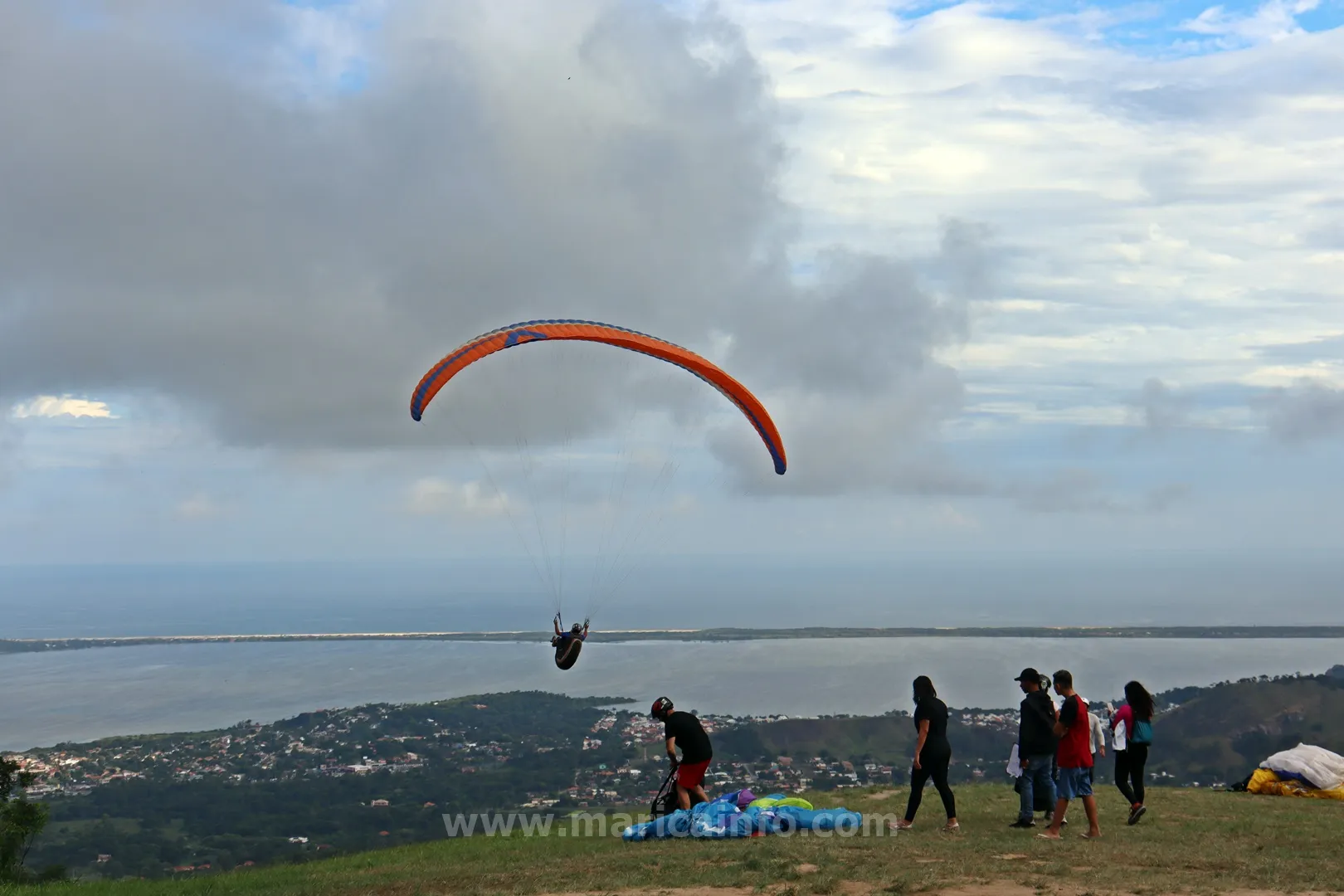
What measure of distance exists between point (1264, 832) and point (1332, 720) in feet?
127

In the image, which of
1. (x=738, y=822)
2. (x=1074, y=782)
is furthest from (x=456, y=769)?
(x=1074, y=782)

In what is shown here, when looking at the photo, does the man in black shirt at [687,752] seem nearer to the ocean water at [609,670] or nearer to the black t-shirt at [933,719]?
the black t-shirt at [933,719]

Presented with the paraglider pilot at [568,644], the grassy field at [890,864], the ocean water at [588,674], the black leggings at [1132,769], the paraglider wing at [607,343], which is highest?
the paraglider wing at [607,343]

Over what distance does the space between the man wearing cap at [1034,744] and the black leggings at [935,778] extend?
39.0 inches

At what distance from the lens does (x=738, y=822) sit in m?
12.2

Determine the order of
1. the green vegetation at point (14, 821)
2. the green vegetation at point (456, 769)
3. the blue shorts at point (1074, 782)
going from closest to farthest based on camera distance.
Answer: the blue shorts at point (1074, 782), the green vegetation at point (14, 821), the green vegetation at point (456, 769)

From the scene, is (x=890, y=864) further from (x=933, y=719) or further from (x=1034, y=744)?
(x=1034, y=744)

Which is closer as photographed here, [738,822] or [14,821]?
[738,822]

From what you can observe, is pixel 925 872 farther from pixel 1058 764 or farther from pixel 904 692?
pixel 904 692

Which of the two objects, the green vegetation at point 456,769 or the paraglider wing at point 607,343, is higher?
the paraglider wing at point 607,343

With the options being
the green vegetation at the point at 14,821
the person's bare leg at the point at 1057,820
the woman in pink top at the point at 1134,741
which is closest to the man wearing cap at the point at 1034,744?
the person's bare leg at the point at 1057,820

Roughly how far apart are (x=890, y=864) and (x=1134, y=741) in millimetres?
5403

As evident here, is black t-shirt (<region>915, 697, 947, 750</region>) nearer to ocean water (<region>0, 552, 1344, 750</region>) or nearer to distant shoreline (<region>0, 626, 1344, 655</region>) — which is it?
ocean water (<region>0, 552, 1344, 750</region>)

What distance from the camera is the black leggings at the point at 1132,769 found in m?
13.6
